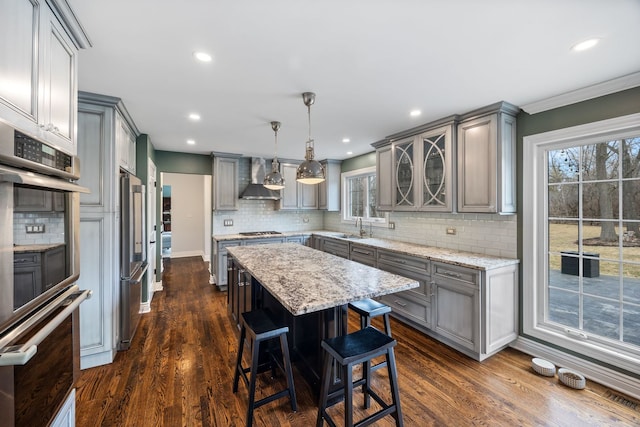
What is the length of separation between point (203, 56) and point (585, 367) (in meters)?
3.80

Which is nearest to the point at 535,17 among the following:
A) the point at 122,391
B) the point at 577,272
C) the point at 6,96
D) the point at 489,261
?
the point at 489,261

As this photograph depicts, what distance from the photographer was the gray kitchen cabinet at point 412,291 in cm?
300

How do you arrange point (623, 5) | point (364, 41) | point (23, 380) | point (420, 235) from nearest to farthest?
point (23, 380), point (623, 5), point (364, 41), point (420, 235)

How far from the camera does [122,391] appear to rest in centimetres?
216

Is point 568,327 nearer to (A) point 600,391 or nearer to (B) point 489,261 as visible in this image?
(A) point 600,391

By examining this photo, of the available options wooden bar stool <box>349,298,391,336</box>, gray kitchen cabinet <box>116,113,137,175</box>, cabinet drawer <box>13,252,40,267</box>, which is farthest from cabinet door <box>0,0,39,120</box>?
wooden bar stool <box>349,298,391,336</box>

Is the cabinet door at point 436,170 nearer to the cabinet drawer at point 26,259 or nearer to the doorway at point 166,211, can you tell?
the cabinet drawer at point 26,259

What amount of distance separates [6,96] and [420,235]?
153 inches

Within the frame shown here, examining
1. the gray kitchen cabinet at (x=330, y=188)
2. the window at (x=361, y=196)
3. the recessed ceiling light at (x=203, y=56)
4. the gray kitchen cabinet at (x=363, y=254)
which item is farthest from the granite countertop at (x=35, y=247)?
the gray kitchen cabinet at (x=330, y=188)

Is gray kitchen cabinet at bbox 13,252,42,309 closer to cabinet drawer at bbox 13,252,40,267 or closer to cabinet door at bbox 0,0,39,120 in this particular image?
cabinet drawer at bbox 13,252,40,267

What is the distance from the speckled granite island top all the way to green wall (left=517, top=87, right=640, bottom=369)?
1.76 metres

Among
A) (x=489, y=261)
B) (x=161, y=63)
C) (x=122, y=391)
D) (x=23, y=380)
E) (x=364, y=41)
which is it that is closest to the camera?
(x=23, y=380)

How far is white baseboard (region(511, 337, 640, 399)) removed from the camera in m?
2.13

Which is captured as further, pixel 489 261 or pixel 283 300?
pixel 489 261
